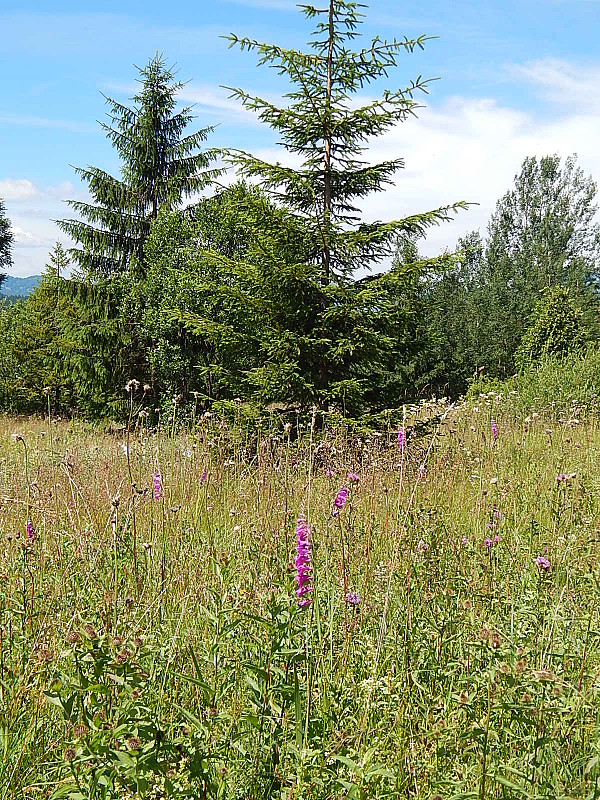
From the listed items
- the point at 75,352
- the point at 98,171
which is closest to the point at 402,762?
the point at 75,352

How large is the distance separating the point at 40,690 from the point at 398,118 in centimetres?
766

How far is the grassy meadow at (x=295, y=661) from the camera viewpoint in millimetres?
1778

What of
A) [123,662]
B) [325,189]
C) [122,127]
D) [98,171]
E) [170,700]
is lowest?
[170,700]

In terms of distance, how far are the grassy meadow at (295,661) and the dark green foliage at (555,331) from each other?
15.8 m

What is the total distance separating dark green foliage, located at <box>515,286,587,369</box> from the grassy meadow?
15802 mm

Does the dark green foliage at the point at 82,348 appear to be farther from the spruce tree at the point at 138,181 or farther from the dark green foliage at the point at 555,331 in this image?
the dark green foliage at the point at 555,331

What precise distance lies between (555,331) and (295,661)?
19.7 meters

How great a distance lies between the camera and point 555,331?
66.1 feet

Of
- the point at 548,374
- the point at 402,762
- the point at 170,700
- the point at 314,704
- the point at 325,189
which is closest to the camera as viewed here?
the point at 402,762

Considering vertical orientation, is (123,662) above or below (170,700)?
above

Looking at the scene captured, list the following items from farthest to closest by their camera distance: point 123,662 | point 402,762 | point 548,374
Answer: point 548,374, point 402,762, point 123,662

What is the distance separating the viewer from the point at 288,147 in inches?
343

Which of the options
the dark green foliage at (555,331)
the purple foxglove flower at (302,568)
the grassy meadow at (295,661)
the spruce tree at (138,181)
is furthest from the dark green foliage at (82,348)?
the purple foxglove flower at (302,568)

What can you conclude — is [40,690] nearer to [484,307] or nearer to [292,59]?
[292,59]
